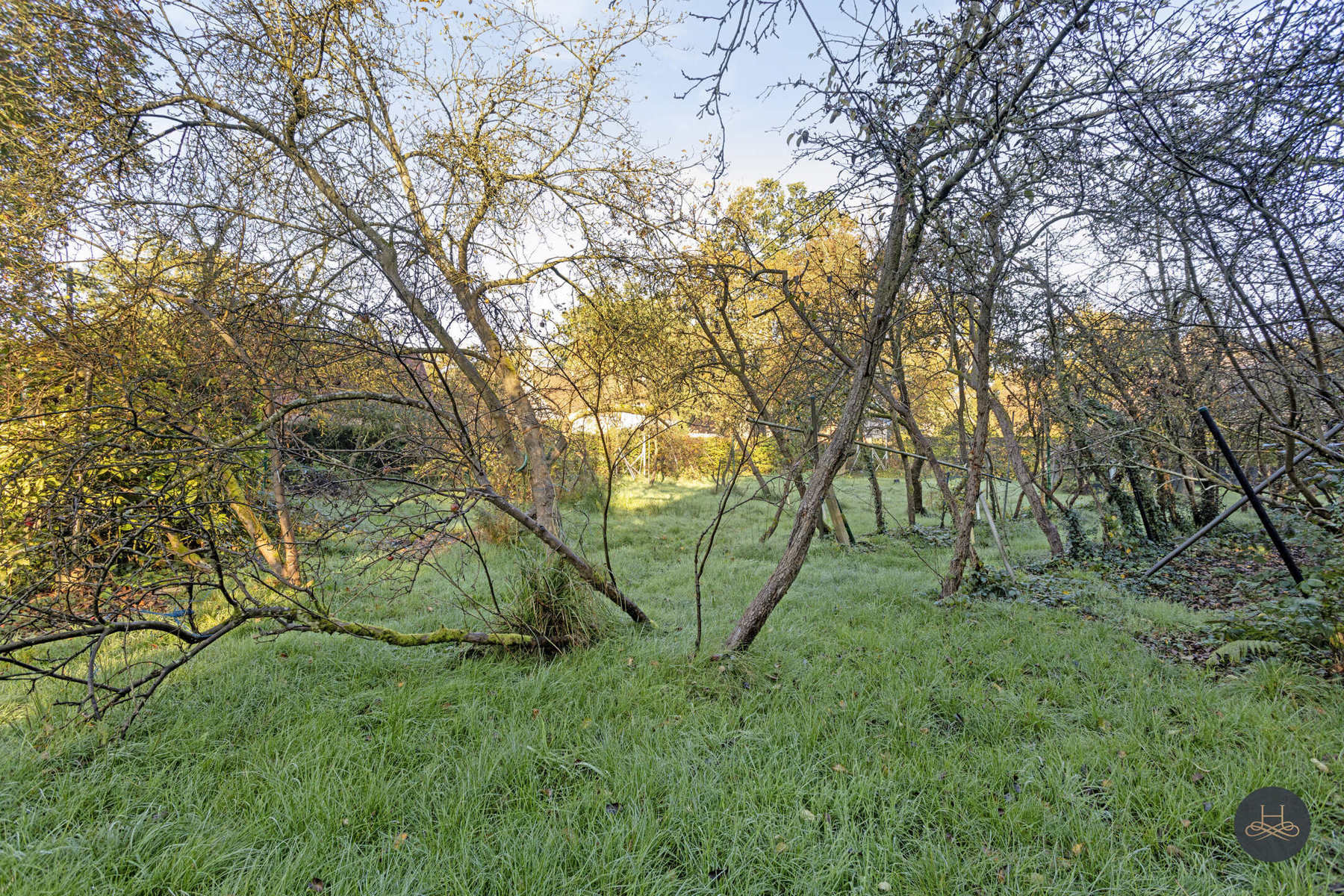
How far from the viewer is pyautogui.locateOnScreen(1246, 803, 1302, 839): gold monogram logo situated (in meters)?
1.74

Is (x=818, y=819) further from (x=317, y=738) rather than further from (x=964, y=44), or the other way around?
(x=964, y=44)

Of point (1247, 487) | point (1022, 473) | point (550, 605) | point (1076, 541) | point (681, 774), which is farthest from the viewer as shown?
point (1076, 541)

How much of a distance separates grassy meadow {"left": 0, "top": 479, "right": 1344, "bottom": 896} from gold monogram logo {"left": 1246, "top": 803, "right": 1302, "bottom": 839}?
157 millimetres

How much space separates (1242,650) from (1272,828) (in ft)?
6.96

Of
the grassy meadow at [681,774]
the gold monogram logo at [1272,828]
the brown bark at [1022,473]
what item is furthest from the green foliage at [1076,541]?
the gold monogram logo at [1272,828]

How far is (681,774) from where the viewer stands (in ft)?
7.68

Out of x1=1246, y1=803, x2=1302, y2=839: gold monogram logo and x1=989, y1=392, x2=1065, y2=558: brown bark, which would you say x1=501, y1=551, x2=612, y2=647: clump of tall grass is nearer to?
x1=1246, y1=803, x2=1302, y2=839: gold monogram logo

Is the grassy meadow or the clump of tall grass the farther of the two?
the clump of tall grass

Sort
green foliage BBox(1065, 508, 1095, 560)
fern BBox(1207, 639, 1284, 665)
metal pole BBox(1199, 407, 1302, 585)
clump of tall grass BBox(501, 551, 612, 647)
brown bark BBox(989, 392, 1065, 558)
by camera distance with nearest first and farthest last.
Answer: metal pole BBox(1199, 407, 1302, 585), fern BBox(1207, 639, 1284, 665), clump of tall grass BBox(501, 551, 612, 647), brown bark BBox(989, 392, 1065, 558), green foliage BBox(1065, 508, 1095, 560)

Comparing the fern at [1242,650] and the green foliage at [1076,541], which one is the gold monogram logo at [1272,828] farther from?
the green foliage at [1076,541]

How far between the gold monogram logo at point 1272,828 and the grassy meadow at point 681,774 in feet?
0.51

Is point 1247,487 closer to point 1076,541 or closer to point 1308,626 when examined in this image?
point 1308,626

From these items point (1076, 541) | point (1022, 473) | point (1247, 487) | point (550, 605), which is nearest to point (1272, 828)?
point (1247, 487)

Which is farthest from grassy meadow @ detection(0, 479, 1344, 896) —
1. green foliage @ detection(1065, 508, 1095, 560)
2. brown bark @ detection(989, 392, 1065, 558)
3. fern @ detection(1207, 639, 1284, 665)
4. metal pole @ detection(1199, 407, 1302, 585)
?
green foliage @ detection(1065, 508, 1095, 560)
